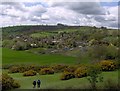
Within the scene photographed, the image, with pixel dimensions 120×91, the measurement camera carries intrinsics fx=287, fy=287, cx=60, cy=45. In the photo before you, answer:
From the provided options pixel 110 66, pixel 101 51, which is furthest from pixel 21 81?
pixel 101 51

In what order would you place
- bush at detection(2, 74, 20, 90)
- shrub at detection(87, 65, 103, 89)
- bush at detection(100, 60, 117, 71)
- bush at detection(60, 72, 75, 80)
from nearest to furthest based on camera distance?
shrub at detection(87, 65, 103, 89), bush at detection(2, 74, 20, 90), bush at detection(60, 72, 75, 80), bush at detection(100, 60, 117, 71)

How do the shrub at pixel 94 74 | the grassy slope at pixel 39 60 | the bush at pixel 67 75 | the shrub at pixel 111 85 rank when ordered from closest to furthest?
the shrub at pixel 111 85, the shrub at pixel 94 74, the bush at pixel 67 75, the grassy slope at pixel 39 60

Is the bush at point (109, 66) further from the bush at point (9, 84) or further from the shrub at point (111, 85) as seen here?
the bush at point (9, 84)

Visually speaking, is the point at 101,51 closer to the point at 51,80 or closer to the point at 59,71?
the point at 59,71

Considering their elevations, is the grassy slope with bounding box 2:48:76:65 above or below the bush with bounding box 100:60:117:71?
below

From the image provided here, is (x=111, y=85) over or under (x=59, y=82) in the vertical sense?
over

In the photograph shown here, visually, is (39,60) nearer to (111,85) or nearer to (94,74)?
(94,74)

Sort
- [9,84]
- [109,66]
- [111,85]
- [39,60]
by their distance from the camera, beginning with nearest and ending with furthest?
1. [111,85]
2. [9,84]
3. [109,66]
4. [39,60]

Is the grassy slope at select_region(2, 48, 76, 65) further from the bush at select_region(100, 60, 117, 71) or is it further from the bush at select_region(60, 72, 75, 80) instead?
the bush at select_region(60, 72, 75, 80)

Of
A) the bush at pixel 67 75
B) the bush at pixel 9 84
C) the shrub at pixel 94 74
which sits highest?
the shrub at pixel 94 74

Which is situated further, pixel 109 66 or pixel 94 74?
pixel 109 66

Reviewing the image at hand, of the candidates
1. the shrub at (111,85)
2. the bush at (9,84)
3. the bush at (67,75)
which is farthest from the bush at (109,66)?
the bush at (9,84)

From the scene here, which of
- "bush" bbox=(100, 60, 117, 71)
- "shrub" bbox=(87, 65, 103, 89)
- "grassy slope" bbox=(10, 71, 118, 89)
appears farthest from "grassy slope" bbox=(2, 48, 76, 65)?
"shrub" bbox=(87, 65, 103, 89)

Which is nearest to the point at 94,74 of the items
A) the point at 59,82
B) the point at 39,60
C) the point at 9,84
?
the point at 59,82
